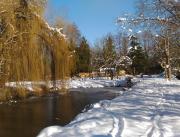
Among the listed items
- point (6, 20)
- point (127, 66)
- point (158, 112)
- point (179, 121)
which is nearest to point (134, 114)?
point (158, 112)

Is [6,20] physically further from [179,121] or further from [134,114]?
[179,121]

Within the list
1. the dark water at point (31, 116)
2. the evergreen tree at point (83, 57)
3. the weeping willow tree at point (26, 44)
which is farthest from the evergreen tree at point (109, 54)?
the weeping willow tree at point (26, 44)

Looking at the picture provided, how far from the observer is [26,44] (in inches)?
847

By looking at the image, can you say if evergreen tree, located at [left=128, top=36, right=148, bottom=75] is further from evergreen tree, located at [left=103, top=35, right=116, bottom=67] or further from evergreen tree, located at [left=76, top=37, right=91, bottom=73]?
evergreen tree, located at [left=76, top=37, right=91, bottom=73]

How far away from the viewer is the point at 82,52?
70875 millimetres

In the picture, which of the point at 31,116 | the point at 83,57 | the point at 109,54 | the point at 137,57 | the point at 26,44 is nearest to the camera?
the point at 31,116

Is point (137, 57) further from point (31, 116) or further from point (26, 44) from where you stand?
point (31, 116)

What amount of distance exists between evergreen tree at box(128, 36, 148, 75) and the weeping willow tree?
53.5 m

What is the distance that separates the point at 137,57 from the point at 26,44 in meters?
57.2

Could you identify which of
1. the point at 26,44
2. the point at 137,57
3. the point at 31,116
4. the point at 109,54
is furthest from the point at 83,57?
the point at 31,116

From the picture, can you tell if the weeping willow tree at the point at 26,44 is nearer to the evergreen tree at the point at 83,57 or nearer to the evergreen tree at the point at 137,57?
the evergreen tree at the point at 83,57

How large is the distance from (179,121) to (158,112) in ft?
8.50

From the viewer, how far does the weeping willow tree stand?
66.8ft

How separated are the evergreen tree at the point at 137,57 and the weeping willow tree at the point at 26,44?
5355cm
